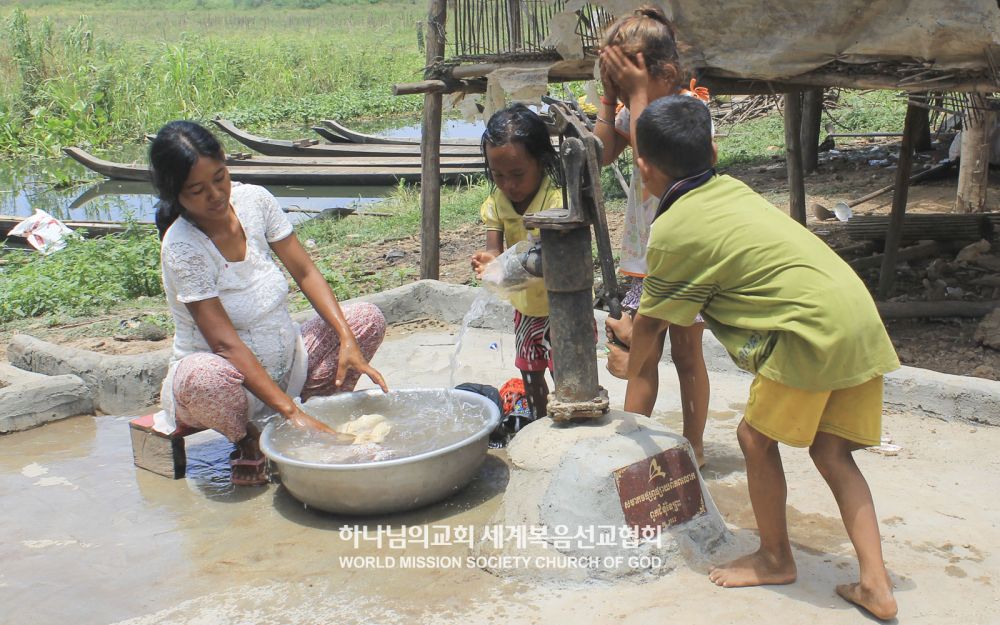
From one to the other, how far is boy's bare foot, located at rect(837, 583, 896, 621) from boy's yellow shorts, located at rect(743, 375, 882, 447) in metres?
0.34

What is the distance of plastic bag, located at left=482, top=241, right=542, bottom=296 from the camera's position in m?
2.89

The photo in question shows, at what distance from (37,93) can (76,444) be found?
13.6m

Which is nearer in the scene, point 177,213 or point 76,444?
point 177,213

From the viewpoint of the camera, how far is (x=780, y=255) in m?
2.24

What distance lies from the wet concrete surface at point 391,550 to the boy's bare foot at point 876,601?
37 mm

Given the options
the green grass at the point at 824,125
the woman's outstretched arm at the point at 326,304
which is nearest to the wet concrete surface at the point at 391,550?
the woman's outstretched arm at the point at 326,304

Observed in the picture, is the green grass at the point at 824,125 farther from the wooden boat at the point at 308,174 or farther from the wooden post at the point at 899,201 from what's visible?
the wooden post at the point at 899,201

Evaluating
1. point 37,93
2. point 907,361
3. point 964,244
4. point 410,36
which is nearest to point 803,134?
point 964,244

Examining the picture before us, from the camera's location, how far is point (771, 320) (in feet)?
7.35

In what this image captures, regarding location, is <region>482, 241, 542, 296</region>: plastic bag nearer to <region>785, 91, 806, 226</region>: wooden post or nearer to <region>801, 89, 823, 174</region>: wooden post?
<region>785, 91, 806, 226</region>: wooden post

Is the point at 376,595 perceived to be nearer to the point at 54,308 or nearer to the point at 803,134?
the point at 54,308

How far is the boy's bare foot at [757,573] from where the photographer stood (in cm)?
238

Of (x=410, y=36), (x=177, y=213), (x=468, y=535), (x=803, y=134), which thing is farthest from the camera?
(x=410, y=36)

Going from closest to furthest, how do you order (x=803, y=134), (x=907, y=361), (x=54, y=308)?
1. (x=907, y=361)
2. (x=54, y=308)
3. (x=803, y=134)
